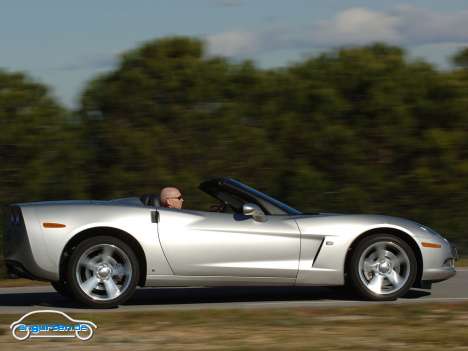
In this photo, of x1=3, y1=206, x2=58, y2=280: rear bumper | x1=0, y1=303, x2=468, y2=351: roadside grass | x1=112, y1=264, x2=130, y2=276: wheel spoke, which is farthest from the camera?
x1=112, y1=264, x2=130, y2=276: wheel spoke

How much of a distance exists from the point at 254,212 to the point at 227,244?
0.41 metres

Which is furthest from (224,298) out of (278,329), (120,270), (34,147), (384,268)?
(34,147)

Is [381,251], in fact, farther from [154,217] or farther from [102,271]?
[102,271]

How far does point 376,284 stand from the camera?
416 inches

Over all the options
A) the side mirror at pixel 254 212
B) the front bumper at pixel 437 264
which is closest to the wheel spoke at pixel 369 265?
the front bumper at pixel 437 264

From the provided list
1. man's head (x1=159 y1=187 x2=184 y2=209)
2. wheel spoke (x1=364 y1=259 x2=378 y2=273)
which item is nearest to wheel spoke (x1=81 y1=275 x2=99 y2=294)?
man's head (x1=159 y1=187 x2=184 y2=209)

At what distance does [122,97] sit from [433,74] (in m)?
6.26

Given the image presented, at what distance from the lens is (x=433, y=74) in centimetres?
2189

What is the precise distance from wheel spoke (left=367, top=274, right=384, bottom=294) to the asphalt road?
188 mm

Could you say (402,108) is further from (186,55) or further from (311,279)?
(311,279)

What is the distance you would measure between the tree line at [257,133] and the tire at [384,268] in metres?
9.04

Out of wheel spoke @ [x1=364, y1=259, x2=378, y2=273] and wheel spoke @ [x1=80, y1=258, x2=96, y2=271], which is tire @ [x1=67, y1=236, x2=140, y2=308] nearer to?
wheel spoke @ [x1=80, y1=258, x2=96, y2=271]

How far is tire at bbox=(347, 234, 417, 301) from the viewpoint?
413 inches

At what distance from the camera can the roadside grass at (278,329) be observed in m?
7.91
